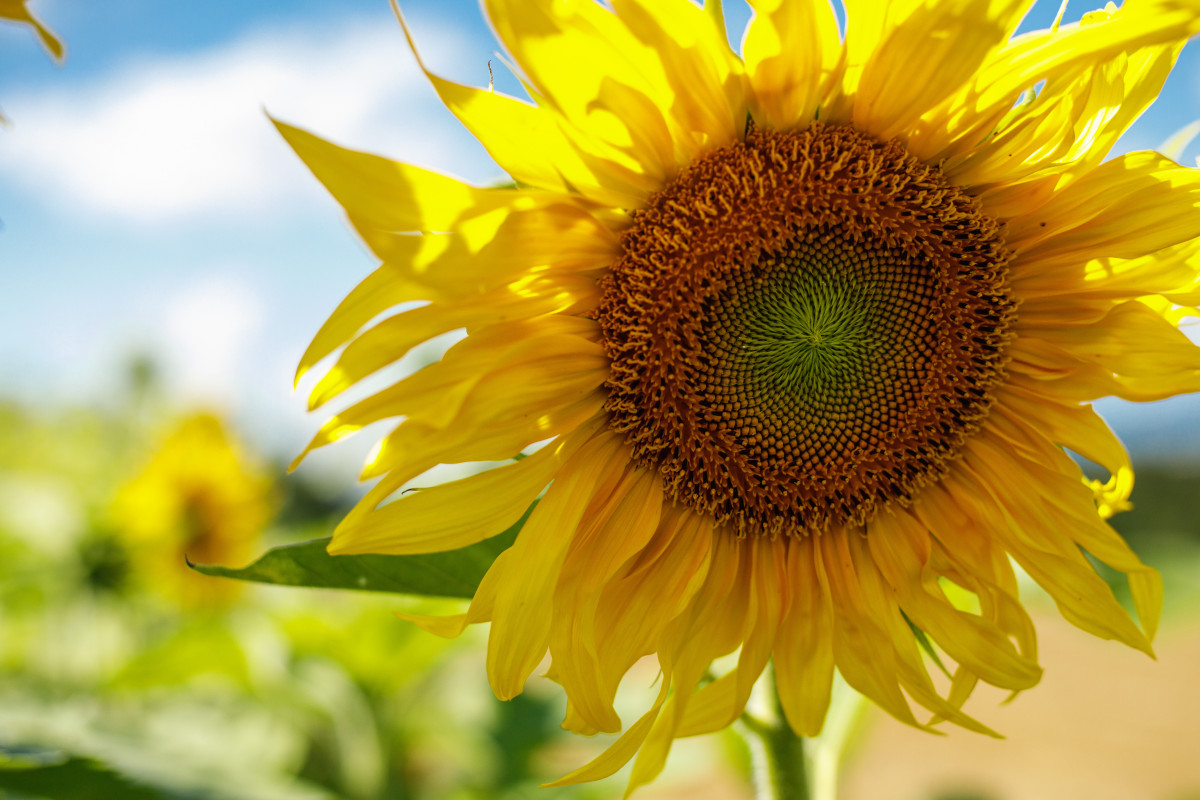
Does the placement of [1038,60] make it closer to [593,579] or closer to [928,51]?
[928,51]

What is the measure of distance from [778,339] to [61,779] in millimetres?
1235

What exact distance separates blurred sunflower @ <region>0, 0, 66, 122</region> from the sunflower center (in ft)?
2.39

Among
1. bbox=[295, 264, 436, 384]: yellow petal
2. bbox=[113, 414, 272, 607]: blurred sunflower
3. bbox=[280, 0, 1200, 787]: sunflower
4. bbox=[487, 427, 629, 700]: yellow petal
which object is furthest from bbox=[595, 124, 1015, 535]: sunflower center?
bbox=[113, 414, 272, 607]: blurred sunflower

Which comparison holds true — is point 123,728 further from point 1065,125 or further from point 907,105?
point 1065,125

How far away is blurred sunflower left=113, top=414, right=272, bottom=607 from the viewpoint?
4125 millimetres

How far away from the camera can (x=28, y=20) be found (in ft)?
3.05

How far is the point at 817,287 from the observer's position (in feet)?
4.42

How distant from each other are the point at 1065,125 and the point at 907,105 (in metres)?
0.23

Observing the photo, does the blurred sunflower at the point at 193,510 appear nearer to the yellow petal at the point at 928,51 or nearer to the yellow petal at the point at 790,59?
the yellow petal at the point at 790,59

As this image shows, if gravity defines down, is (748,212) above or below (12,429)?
above

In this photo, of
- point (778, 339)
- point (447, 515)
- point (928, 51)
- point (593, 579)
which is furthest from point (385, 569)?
point (928, 51)

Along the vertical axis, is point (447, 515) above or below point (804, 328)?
below

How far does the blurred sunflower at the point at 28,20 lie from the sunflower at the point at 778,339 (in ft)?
0.90

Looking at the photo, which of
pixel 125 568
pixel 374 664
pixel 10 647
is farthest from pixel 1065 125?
pixel 10 647
